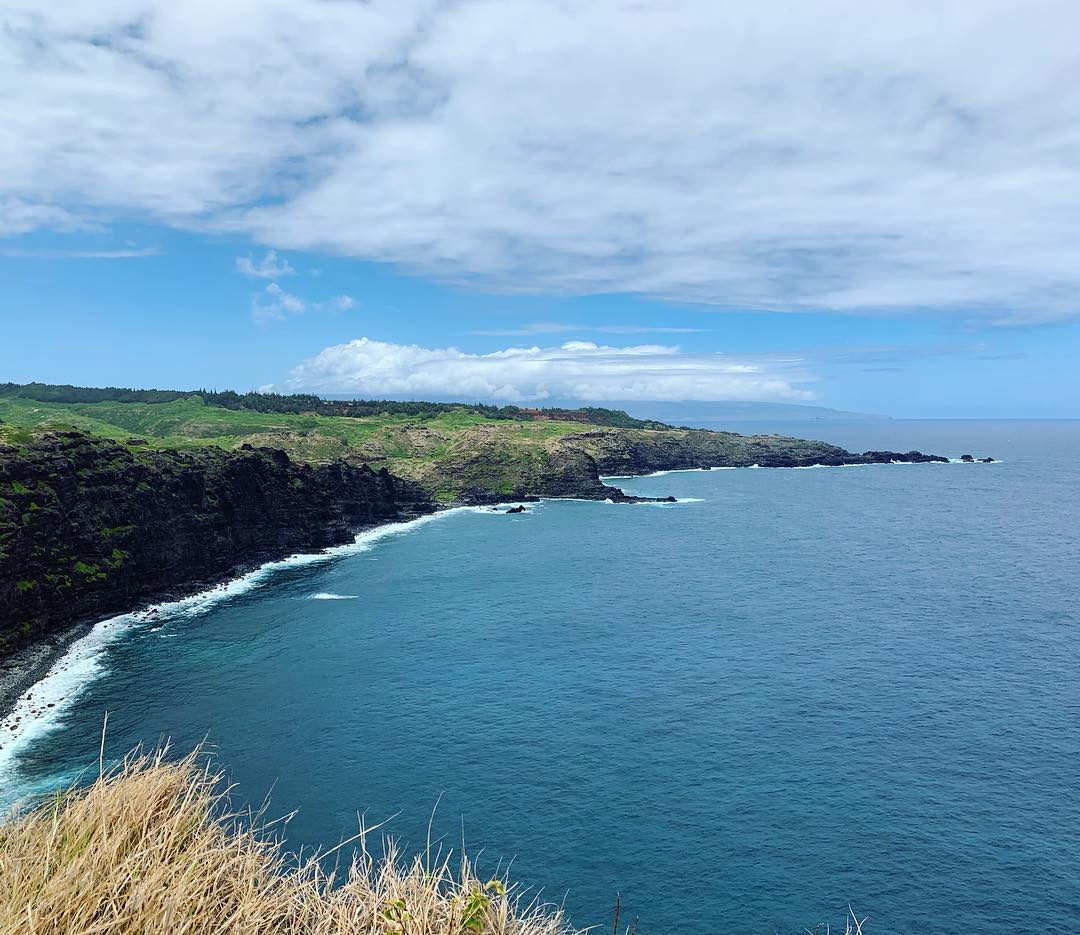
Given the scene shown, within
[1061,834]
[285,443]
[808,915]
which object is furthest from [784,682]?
[285,443]

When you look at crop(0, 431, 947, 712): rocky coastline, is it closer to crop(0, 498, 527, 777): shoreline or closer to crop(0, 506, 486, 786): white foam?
crop(0, 498, 527, 777): shoreline

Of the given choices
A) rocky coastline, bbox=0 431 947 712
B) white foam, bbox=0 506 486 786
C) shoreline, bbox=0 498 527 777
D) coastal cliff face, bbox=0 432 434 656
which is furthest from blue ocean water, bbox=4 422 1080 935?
coastal cliff face, bbox=0 432 434 656

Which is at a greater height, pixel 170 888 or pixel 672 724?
pixel 170 888

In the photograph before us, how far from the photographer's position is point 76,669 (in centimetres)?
7088

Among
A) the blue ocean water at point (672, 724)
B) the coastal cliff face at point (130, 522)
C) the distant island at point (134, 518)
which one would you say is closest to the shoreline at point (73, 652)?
the distant island at point (134, 518)

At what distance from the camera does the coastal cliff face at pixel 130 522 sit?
77.1m

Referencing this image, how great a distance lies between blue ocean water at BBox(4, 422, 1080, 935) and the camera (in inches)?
1567

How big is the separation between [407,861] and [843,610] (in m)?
67.9

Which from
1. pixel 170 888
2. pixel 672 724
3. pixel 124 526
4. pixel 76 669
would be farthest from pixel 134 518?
pixel 170 888

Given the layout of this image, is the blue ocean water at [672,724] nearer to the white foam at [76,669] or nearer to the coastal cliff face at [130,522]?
the white foam at [76,669]

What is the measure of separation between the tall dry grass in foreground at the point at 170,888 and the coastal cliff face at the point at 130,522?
71281 millimetres

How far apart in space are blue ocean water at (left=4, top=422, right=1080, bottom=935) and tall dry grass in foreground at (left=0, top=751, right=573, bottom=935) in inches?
1012

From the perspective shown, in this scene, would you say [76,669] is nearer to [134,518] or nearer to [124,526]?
[124,526]

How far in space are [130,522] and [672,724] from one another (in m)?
75.1
